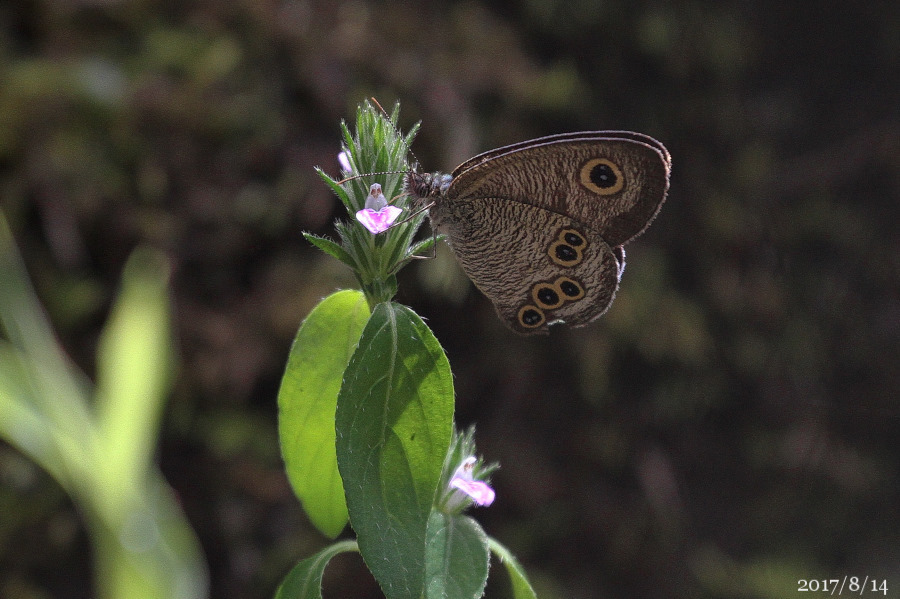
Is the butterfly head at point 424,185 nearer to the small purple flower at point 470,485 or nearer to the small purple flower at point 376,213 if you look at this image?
the small purple flower at point 376,213

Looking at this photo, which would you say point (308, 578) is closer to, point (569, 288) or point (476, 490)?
point (476, 490)

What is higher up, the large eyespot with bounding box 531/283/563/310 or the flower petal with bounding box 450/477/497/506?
the large eyespot with bounding box 531/283/563/310

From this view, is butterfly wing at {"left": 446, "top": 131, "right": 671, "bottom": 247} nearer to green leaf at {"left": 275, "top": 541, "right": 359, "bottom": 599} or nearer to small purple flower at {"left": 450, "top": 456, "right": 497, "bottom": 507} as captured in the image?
small purple flower at {"left": 450, "top": 456, "right": 497, "bottom": 507}

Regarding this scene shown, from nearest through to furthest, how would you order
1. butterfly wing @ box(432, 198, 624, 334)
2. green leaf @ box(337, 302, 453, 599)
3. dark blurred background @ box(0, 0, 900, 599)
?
green leaf @ box(337, 302, 453, 599) → butterfly wing @ box(432, 198, 624, 334) → dark blurred background @ box(0, 0, 900, 599)

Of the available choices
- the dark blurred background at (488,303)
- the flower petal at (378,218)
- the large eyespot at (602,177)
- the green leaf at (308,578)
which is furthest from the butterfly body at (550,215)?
the dark blurred background at (488,303)

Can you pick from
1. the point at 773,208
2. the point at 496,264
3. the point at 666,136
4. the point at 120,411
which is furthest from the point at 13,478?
the point at 773,208

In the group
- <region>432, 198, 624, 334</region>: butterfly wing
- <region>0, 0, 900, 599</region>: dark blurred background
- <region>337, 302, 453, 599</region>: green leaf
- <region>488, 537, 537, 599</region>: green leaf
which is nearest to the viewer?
<region>337, 302, 453, 599</region>: green leaf

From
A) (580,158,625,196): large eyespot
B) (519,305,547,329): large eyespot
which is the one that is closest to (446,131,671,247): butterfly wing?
(580,158,625,196): large eyespot

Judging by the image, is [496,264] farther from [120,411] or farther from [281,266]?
[281,266]
